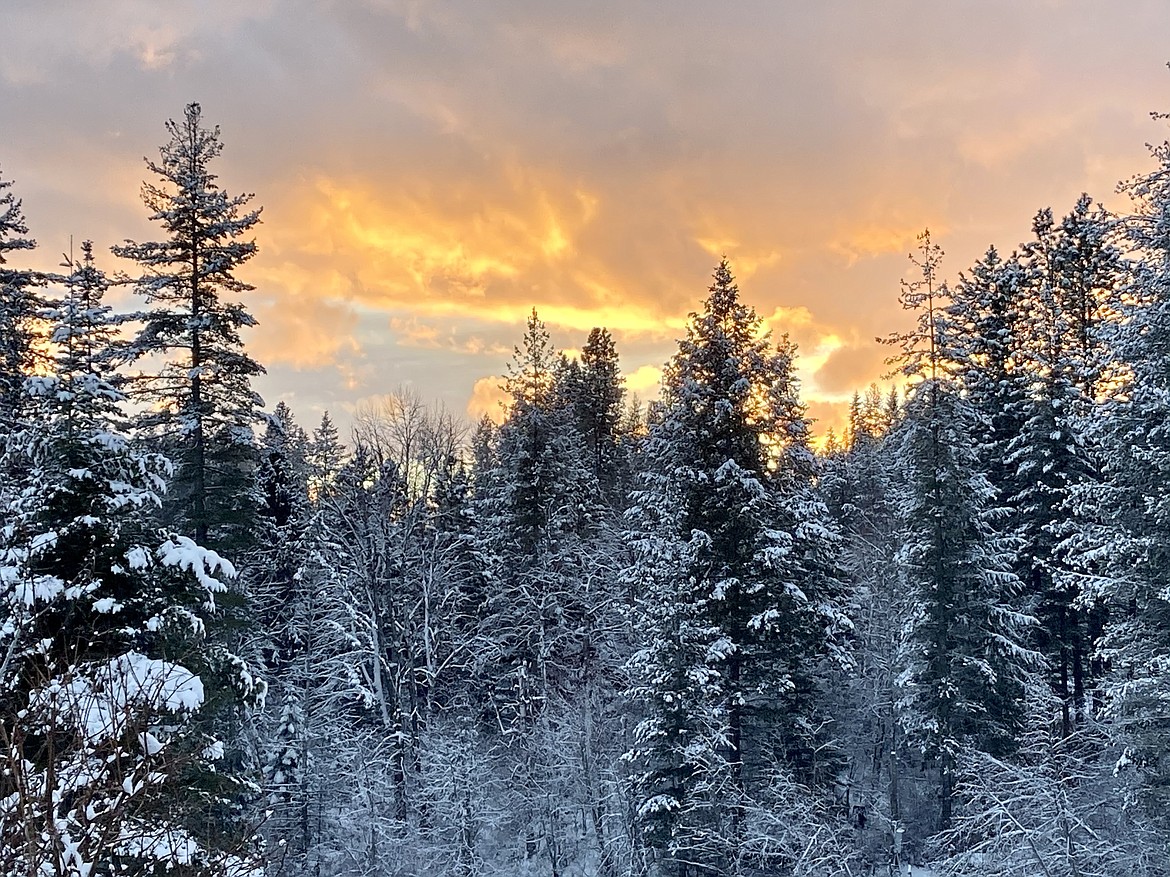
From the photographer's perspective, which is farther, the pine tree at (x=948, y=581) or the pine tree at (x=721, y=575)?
the pine tree at (x=948, y=581)

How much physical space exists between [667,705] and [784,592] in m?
4.22

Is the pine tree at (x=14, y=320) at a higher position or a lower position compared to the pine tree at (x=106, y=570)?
higher

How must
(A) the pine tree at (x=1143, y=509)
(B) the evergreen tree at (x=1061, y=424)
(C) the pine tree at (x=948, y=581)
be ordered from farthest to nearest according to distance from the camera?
(B) the evergreen tree at (x=1061, y=424) → (C) the pine tree at (x=948, y=581) → (A) the pine tree at (x=1143, y=509)

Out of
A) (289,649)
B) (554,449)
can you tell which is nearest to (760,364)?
(554,449)

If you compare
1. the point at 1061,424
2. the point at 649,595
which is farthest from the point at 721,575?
the point at 1061,424

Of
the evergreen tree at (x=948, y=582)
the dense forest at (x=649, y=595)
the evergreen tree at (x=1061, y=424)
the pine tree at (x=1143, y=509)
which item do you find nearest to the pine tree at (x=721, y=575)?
the dense forest at (x=649, y=595)

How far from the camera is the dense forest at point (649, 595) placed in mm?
10398

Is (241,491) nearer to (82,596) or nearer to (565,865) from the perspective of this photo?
(82,596)

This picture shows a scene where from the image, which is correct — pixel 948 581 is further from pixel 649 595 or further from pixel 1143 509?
pixel 649 595

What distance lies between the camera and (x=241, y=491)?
1648 cm

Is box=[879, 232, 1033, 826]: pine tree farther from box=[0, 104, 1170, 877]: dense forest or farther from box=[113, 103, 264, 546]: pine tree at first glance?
box=[113, 103, 264, 546]: pine tree

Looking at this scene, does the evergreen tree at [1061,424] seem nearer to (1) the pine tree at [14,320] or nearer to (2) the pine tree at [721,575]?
(2) the pine tree at [721,575]

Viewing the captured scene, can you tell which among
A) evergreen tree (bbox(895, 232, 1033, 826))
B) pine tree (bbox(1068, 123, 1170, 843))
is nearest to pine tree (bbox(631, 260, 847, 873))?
evergreen tree (bbox(895, 232, 1033, 826))

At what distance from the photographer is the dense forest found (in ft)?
34.1
